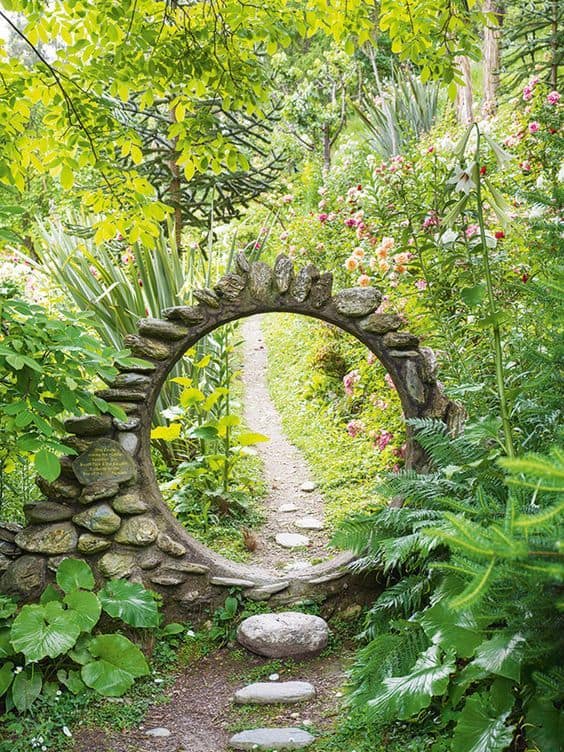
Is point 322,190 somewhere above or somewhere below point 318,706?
above

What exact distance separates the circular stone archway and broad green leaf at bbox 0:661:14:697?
62 cm

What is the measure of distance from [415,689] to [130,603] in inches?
56.7

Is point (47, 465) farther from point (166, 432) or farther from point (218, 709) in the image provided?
point (166, 432)

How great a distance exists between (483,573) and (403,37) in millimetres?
3146

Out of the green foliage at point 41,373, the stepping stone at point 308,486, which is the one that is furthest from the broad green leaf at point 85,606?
the stepping stone at point 308,486

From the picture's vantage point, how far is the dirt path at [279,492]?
4.43 metres

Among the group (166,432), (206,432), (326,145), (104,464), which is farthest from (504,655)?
(326,145)

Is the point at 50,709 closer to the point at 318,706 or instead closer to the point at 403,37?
the point at 318,706

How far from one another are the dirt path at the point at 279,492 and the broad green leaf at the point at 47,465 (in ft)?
5.97

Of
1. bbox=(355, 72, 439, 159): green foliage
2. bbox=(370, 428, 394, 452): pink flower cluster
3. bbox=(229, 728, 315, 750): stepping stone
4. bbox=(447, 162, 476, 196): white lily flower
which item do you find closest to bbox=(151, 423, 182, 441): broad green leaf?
bbox=(370, 428, 394, 452): pink flower cluster

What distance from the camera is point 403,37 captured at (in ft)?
11.9

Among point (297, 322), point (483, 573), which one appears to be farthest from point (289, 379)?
point (483, 573)

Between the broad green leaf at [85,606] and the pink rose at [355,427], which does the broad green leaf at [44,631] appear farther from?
the pink rose at [355,427]

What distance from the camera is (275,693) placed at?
2.97 m
